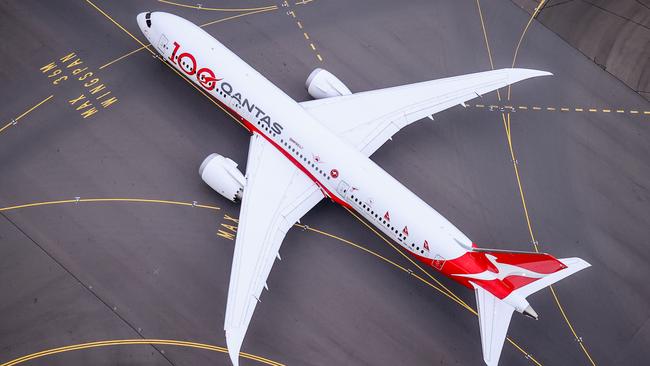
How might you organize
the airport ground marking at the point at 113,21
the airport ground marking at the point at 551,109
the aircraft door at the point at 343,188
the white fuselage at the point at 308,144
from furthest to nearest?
the airport ground marking at the point at 551,109 < the airport ground marking at the point at 113,21 < the aircraft door at the point at 343,188 < the white fuselage at the point at 308,144

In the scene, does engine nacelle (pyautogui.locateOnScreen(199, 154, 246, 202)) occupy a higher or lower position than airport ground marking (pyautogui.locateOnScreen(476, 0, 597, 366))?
lower

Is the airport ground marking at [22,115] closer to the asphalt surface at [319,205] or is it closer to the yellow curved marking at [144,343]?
the asphalt surface at [319,205]

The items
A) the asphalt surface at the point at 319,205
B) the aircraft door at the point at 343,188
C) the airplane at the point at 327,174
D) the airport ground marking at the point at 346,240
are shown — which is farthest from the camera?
the airport ground marking at the point at 346,240

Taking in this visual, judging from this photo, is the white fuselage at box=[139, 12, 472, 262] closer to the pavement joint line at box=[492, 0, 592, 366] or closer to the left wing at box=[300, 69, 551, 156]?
the left wing at box=[300, 69, 551, 156]

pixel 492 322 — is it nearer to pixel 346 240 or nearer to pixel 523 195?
pixel 346 240

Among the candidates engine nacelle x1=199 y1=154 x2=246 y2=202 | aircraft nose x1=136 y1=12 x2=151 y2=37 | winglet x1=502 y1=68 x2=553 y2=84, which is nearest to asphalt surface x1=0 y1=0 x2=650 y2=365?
engine nacelle x1=199 y1=154 x2=246 y2=202

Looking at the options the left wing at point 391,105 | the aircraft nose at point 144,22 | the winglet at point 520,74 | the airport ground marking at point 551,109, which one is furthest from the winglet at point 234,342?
the winglet at point 520,74
